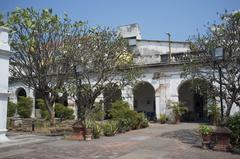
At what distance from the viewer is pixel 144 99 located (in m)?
28.9

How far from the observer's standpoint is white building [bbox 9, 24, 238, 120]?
80.0 ft

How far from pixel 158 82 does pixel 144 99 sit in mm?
4346

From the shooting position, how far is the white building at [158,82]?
24395mm

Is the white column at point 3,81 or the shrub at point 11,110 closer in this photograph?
the white column at point 3,81

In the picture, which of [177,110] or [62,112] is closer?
[177,110]

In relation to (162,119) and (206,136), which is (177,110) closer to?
(162,119)

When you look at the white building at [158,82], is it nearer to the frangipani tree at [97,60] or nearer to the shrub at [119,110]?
the shrub at [119,110]

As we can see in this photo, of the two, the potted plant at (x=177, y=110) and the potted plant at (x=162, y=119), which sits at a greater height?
the potted plant at (x=177, y=110)

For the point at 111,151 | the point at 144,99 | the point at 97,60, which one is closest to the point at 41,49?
the point at 97,60

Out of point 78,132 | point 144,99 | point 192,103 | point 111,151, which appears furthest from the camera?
point 144,99

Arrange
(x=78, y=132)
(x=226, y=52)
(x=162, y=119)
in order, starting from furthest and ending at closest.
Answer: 1. (x=162, y=119)
2. (x=78, y=132)
3. (x=226, y=52)

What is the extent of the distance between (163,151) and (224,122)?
9.61 feet

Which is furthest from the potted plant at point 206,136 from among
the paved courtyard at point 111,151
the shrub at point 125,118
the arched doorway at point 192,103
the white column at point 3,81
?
the arched doorway at point 192,103

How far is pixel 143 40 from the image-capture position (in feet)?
96.4
